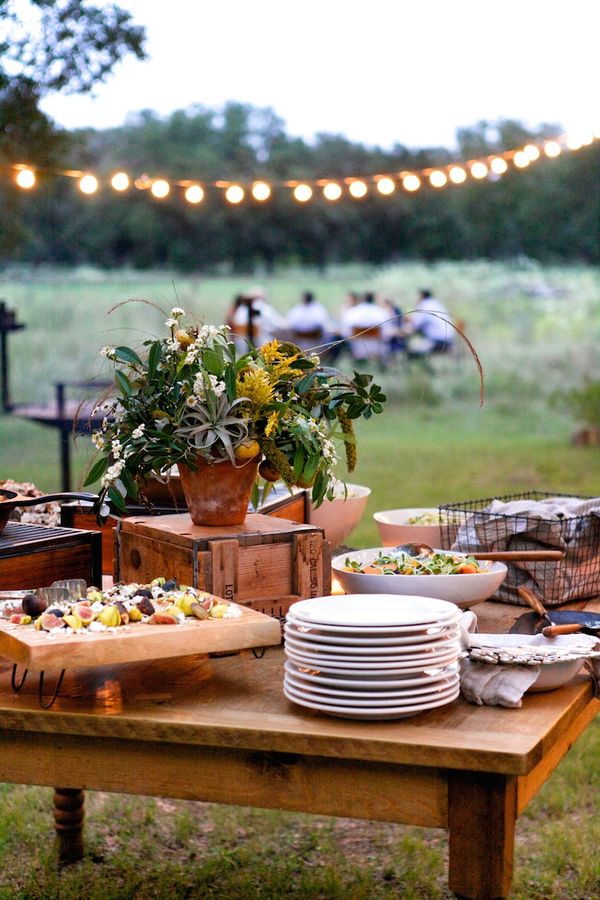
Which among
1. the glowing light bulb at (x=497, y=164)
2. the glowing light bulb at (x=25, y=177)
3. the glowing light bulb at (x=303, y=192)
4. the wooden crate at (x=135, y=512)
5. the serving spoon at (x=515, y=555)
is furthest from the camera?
the glowing light bulb at (x=497, y=164)

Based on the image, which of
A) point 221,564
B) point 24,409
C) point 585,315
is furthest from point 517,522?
point 585,315

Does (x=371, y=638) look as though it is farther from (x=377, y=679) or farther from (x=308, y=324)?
(x=308, y=324)

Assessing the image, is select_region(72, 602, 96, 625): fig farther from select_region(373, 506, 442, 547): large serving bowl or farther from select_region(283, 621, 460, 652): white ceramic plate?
select_region(373, 506, 442, 547): large serving bowl

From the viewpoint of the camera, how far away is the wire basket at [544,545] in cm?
197

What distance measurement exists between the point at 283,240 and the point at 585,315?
3462 mm

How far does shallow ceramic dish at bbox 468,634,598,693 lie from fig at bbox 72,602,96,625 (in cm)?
50

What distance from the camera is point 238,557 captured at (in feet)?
5.54

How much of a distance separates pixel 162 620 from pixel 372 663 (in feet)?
0.91

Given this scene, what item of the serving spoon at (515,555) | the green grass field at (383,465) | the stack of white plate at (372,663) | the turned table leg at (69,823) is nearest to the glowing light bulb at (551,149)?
the green grass field at (383,465)

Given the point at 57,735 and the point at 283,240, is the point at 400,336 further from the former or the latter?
the point at 57,735

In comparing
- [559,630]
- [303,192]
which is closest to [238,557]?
[559,630]

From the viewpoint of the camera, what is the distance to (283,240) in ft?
41.8

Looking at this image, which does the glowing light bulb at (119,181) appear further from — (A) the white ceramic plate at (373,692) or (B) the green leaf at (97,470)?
(A) the white ceramic plate at (373,692)

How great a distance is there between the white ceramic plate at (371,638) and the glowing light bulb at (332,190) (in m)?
3.29
